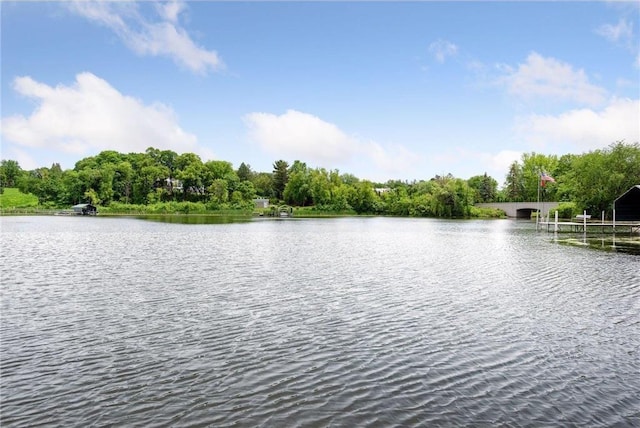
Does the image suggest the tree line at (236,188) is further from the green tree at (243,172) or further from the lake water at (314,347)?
the lake water at (314,347)

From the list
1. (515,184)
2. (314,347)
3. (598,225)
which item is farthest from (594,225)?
(515,184)

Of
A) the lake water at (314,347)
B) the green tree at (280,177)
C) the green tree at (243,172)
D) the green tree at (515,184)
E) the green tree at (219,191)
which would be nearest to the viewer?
the lake water at (314,347)

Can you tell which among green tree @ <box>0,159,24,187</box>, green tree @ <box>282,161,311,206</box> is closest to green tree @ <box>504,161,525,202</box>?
green tree @ <box>282,161,311,206</box>

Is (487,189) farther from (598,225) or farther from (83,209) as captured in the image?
(83,209)

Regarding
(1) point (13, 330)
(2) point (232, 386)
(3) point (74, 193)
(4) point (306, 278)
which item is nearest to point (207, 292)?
(4) point (306, 278)

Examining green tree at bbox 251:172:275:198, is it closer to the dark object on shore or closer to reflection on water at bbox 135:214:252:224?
reflection on water at bbox 135:214:252:224

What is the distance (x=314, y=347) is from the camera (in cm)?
975

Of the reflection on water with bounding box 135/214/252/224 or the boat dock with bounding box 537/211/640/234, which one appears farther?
the reflection on water with bounding box 135/214/252/224

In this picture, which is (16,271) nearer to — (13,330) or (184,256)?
(184,256)

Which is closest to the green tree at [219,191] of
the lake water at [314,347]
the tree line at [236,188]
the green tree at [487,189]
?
the tree line at [236,188]

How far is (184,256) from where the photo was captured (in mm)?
24422

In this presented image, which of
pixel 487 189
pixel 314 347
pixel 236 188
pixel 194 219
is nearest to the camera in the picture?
pixel 314 347

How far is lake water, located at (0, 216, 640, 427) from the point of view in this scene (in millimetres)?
6840

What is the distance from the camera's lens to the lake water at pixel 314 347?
22.4 ft
